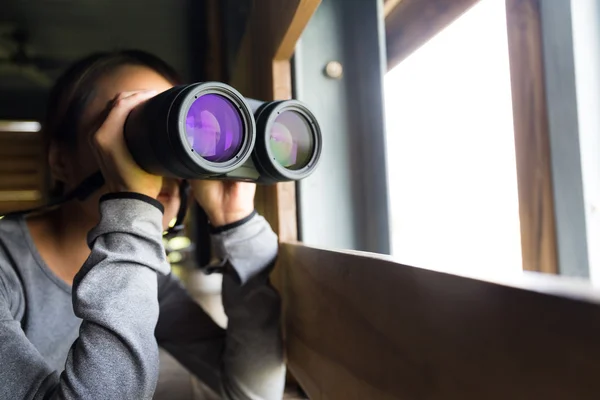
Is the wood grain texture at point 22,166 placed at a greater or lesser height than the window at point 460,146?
greater

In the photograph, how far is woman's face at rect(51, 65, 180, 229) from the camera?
0.72 m

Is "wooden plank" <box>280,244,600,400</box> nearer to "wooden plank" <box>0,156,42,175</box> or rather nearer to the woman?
the woman

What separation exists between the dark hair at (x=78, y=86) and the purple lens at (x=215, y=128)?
252 mm

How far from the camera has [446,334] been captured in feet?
0.97

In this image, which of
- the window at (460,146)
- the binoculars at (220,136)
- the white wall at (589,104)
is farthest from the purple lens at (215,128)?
the white wall at (589,104)

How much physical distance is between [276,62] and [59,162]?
15.0 inches

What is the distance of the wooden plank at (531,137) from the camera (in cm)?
44

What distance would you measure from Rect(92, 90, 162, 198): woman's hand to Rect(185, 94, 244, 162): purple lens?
8 centimetres

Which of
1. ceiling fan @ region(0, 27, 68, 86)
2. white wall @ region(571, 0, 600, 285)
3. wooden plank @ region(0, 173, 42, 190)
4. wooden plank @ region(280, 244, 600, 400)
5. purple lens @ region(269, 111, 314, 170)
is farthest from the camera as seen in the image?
wooden plank @ region(0, 173, 42, 190)

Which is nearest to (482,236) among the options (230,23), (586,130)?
(586,130)

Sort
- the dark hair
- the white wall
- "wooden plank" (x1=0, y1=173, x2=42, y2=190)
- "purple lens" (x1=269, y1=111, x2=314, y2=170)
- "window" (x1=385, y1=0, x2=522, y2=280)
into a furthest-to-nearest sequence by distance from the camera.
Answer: "wooden plank" (x1=0, y1=173, x2=42, y2=190), the dark hair, "purple lens" (x1=269, y1=111, x2=314, y2=170), "window" (x1=385, y1=0, x2=522, y2=280), the white wall

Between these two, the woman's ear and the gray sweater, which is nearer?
the gray sweater

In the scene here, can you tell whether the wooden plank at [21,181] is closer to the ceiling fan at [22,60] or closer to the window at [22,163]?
the window at [22,163]

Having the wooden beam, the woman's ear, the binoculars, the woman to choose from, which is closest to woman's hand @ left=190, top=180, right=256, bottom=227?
the woman
